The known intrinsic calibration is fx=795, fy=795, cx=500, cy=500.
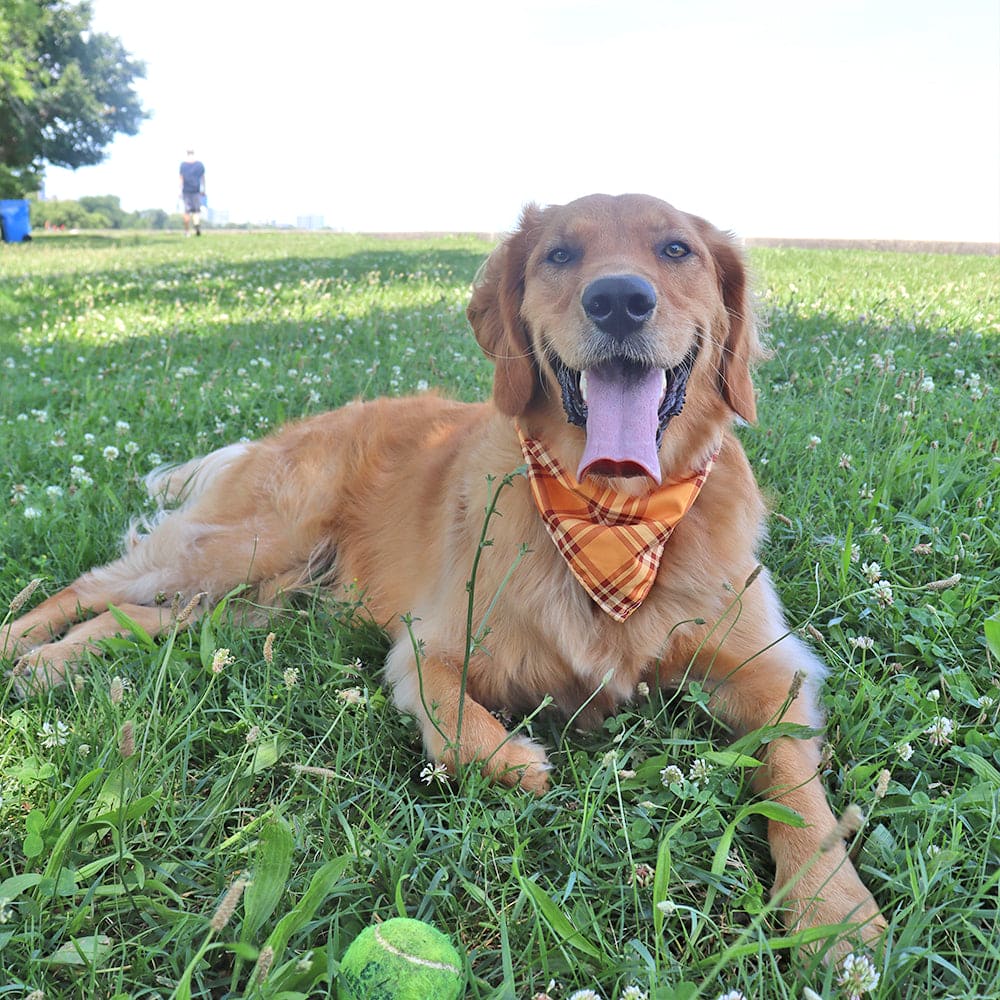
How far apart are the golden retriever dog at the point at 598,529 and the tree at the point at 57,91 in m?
33.3

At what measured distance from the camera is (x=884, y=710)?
2115 mm

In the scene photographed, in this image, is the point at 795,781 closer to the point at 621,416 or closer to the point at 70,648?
the point at 621,416

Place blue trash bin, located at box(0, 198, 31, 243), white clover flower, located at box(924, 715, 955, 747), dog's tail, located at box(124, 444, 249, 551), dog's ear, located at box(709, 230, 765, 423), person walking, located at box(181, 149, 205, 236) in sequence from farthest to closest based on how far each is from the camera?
person walking, located at box(181, 149, 205, 236) < blue trash bin, located at box(0, 198, 31, 243) < dog's tail, located at box(124, 444, 249, 551) < dog's ear, located at box(709, 230, 765, 423) < white clover flower, located at box(924, 715, 955, 747)

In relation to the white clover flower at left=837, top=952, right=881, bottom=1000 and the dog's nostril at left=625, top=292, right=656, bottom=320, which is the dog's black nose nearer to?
the dog's nostril at left=625, top=292, right=656, bottom=320

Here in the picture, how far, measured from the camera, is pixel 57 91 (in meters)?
30.8

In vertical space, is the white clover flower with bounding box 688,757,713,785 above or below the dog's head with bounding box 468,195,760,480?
below

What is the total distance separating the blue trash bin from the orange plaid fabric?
26314 mm

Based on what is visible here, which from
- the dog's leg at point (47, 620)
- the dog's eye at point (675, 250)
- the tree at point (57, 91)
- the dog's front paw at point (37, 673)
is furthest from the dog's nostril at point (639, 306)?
the tree at point (57, 91)

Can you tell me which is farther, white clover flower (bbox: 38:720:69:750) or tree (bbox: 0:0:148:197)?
tree (bbox: 0:0:148:197)

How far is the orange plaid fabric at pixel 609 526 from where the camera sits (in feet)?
7.45

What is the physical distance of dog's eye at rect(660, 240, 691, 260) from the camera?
2.56 meters

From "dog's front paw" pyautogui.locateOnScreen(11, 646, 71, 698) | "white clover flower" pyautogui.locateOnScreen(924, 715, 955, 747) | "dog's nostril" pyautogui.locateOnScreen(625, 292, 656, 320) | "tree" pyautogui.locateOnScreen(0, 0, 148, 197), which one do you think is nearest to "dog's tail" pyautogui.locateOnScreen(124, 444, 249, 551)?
"dog's front paw" pyautogui.locateOnScreen(11, 646, 71, 698)

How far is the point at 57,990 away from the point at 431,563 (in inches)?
68.2

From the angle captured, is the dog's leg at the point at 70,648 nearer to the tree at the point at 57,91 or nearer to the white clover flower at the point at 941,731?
the white clover flower at the point at 941,731
